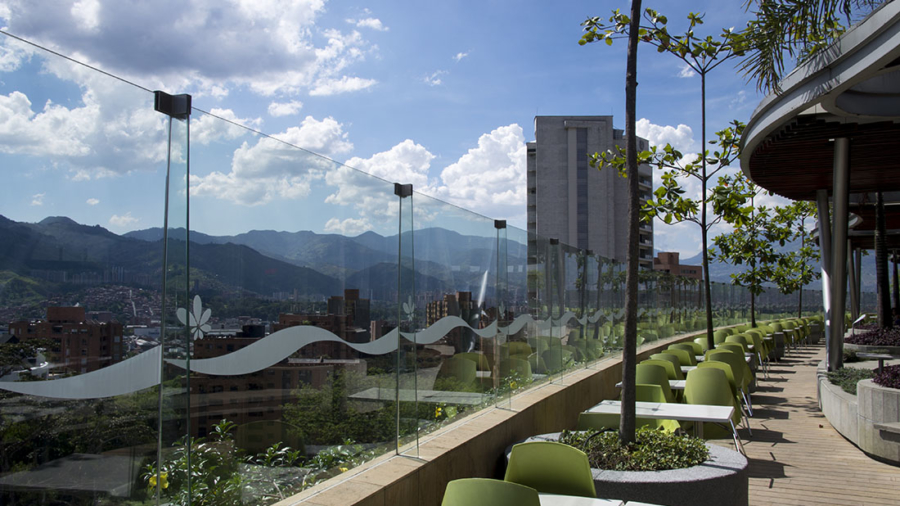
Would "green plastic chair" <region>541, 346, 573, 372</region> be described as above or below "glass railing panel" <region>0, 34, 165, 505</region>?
below

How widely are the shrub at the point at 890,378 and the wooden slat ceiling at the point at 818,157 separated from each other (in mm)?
3794

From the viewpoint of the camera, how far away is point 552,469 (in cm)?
394

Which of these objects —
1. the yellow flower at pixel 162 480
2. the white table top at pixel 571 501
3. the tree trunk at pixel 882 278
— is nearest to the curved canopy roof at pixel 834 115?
the tree trunk at pixel 882 278

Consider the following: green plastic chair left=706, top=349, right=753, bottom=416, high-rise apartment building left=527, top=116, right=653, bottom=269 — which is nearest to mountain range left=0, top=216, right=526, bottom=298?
green plastic chair left=706, top=349, right=753, bottom=416

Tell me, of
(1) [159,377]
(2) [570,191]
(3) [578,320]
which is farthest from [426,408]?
(2) [570,191]

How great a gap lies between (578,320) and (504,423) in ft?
15.1

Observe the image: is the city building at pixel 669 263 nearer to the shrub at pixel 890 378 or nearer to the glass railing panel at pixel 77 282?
the shrub at pixel 890 378

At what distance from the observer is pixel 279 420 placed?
125 inches

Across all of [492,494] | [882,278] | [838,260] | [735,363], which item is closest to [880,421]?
[735,363]

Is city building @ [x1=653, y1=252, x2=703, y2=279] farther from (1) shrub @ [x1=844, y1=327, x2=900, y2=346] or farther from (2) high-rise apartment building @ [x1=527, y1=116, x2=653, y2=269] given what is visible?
(1) shrub @ [x1=844, y1=327, x2=900, y2=346]

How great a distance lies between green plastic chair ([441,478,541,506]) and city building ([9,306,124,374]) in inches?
64.6

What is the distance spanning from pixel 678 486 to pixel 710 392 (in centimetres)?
384

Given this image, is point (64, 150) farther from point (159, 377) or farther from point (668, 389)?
point (668, 389)

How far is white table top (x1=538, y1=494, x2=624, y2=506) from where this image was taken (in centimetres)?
→ 356
